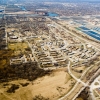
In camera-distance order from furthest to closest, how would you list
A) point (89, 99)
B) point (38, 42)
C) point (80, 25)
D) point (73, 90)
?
point (80, 25)
point (38, 42)
point (73, 90)
point (89, 99)

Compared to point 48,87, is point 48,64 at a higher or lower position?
higher

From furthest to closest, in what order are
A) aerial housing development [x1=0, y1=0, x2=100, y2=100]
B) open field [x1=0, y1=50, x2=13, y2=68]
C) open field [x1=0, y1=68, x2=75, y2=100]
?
1. open field [x1=0, y1=50, x2=13, y2=68]
2. aerial housing development [x1=0, y1=0, x2=100, y2=100]
3. open field [x1=0, y1=68, x2=75, y2=100]

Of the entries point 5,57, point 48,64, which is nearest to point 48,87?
point 48,64

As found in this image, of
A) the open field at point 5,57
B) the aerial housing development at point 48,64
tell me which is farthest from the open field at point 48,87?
the open field at point 5,57

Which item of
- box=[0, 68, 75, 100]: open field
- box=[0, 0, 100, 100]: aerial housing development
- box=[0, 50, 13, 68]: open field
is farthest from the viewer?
box=[0, 50, 13, 68]: open field

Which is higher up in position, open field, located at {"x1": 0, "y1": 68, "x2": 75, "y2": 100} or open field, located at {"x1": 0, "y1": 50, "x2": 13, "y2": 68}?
open field, located at {"x1": 0, "y1": 50, "x2": 13, "y2": 68}

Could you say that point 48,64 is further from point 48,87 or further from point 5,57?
point 5,57

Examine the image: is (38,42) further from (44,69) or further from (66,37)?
(44,69)

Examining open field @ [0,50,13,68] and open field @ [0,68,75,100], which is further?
open field @ [0,50,13,68]

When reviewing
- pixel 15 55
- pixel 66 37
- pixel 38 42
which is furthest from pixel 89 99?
pixel 66 37

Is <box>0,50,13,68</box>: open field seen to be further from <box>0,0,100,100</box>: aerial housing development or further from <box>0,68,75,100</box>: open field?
<box>0,68,75,100</box>: open field

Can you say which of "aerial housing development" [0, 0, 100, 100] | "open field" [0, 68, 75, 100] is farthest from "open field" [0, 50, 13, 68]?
"open field" [0, 68, 75, 100]
